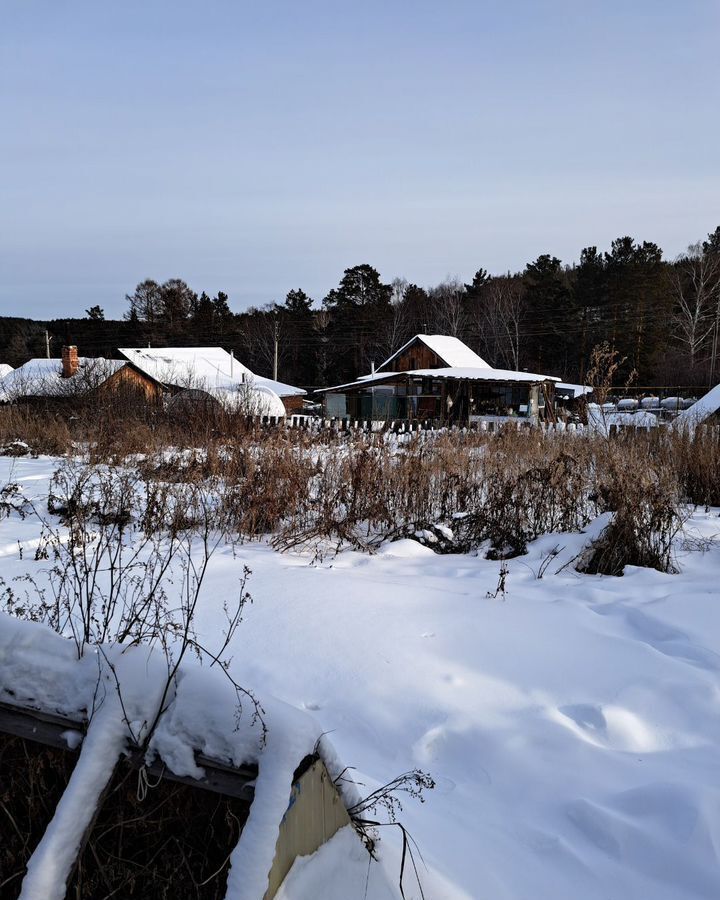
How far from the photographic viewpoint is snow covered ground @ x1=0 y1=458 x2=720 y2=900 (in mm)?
2160

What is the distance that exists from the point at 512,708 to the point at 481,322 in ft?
176

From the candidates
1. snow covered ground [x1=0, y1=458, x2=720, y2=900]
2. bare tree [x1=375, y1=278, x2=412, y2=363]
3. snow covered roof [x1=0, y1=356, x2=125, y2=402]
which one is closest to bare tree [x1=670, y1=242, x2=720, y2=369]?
bare tree [x1=375, y1=278, x2=412, y2=363]

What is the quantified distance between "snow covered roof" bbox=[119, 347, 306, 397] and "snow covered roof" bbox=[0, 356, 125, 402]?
3.76 meters

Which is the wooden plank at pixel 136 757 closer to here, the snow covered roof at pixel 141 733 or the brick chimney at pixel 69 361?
the snow covered roof at pixel 141 733

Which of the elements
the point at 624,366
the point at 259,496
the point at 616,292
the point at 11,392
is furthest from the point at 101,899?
the point at 616,292

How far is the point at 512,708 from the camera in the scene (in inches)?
122

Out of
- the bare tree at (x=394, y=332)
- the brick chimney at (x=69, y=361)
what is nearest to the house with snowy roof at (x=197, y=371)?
the brick chimney at (x=69, y=361)

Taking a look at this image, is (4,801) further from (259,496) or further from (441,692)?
(259,496)

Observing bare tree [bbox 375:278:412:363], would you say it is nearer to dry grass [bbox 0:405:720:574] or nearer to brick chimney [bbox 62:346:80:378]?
brick chimney [bbox 62:346:80:378]

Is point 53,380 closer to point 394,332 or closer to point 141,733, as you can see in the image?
point 141,733

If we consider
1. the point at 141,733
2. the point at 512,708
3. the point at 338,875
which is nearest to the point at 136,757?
the point at 141,733

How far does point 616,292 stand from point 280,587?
Answer: 166 feet

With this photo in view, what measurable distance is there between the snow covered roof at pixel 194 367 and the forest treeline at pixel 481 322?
43.3 feet

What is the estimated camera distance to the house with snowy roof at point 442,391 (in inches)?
1163
